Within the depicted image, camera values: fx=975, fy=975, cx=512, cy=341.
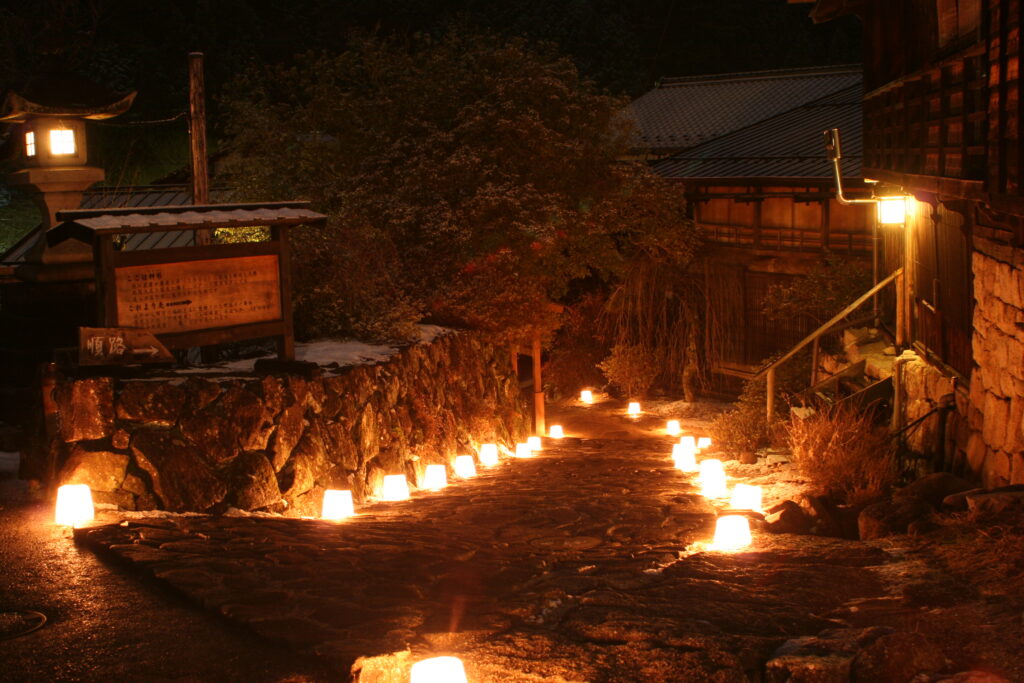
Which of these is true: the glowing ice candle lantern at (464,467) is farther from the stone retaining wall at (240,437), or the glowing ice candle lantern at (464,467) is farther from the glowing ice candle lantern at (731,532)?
the glowing ice candle lantern at (731,532)

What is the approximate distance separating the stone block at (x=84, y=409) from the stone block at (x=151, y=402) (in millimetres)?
155

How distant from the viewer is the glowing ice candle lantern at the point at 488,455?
57.0 ft

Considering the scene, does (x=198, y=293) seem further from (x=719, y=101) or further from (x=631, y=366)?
(x=719, y=101)

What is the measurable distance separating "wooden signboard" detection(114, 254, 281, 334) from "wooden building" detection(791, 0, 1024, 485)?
780cm

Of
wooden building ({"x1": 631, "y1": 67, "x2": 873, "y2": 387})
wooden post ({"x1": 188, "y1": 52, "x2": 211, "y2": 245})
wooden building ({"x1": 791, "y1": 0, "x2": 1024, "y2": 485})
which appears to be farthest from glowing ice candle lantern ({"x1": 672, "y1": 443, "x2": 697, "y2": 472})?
wooden post ({"x1": 188, "y1": 52, "x2": 211, "y2": 245})

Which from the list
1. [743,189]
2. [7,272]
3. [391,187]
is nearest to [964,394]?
[391,187]

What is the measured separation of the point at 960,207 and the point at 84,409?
9.80 meters

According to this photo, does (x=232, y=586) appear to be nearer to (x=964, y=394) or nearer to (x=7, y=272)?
(x=964, y=394)

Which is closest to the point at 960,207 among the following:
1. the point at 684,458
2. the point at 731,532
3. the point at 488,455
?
the point at 731,532

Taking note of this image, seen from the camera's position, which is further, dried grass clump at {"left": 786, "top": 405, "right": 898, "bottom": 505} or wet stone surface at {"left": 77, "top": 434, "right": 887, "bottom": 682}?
dried grass clump at {"left": 786, "top": 405, "right": 898, "bottom": 505}

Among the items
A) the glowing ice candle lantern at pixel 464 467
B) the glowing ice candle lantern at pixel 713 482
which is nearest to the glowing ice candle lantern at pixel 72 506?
the glowing ice candle lantern at pixel 464 467

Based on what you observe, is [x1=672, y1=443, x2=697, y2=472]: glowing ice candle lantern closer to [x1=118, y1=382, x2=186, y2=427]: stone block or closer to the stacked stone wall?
the stacked stone wall

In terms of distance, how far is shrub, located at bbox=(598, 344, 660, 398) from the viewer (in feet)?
84.7

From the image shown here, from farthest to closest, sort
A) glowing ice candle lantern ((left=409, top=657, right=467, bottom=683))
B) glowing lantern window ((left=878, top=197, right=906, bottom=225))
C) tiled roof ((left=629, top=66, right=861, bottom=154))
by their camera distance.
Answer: tiled roof ((left=629, top=66, right=861, bottom=154)) < glowing lantern window ((left=878, top=197, right=906, bottom=225)) < glowing ice candle lantern ((left=409, top=657, right=467, bottom=683))
